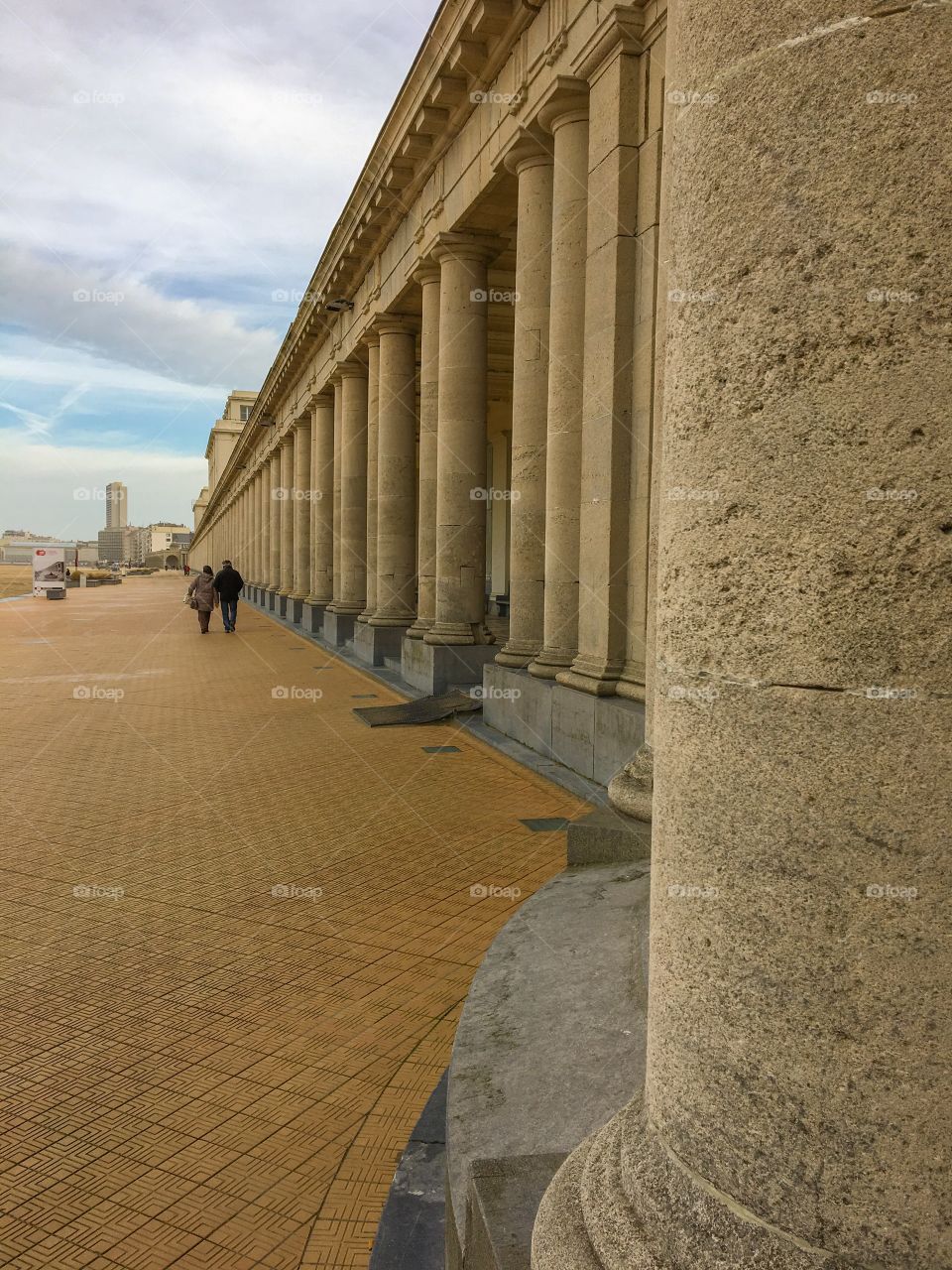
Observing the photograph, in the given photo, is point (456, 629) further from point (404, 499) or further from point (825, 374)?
point (825, 374)

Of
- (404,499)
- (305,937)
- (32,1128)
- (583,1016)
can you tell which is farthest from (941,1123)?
(404,499)

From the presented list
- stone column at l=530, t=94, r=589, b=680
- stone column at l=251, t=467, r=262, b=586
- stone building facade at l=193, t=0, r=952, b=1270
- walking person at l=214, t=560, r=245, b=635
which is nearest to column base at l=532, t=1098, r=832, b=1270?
stone building facade at l=193, t=0, r=952, b=1270

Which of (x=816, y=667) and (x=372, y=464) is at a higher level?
(x=372, y=464)

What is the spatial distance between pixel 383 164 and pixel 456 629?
8499mm

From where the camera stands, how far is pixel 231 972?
5500 millimetres

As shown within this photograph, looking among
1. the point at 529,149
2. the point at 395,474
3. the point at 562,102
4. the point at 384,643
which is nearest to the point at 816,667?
the point at 562,102

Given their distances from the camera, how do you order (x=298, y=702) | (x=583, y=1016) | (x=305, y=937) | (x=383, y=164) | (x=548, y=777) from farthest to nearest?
1. (x=383, y=164)
2. (x=298, y=702)
3. (x=548, y=777)
4. (x=305, y=937)
5. (x=583, y=1016)

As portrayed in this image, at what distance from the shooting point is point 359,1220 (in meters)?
3.42

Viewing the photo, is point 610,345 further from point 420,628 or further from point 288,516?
point 288,516

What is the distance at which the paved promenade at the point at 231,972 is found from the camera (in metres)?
3.52

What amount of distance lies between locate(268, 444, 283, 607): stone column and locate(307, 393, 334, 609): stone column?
34.7 ft

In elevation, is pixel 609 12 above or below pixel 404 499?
above

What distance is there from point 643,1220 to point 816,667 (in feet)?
4.00

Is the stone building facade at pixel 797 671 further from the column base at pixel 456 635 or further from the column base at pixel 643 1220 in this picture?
the column base at pixel 456 635
